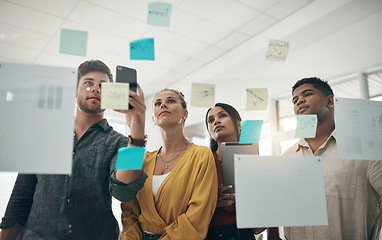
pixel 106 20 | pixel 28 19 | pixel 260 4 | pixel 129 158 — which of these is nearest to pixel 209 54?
pixel 260 4

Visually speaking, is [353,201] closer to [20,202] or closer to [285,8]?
[20,202]

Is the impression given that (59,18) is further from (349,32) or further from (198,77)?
(349,32)

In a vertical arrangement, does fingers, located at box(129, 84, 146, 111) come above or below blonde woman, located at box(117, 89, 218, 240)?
above

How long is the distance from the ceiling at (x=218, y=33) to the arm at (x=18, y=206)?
120 centimetres

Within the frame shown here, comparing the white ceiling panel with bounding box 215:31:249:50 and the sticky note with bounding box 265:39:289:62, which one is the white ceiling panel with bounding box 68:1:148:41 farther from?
the sticky note with bounding box 265:39:289:62

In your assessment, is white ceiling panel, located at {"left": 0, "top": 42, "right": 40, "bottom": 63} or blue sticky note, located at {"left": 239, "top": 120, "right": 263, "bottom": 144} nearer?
blue sticky note, located at {"left": 239, "top": 120, "right": 263, "bottom": 144}

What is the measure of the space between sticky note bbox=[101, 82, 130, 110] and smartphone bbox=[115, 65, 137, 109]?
4 centimetres

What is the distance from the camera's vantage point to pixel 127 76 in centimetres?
92

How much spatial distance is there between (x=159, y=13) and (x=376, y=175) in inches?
39.9

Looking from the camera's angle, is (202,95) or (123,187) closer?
(123,187)

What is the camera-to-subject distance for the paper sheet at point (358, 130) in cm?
104

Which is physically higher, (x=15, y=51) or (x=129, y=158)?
(x=15, y=51)

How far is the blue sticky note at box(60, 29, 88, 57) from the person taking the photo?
2.97 feet

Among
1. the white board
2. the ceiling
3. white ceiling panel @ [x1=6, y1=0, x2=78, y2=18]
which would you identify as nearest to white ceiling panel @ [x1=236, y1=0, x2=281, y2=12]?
the ceiling
